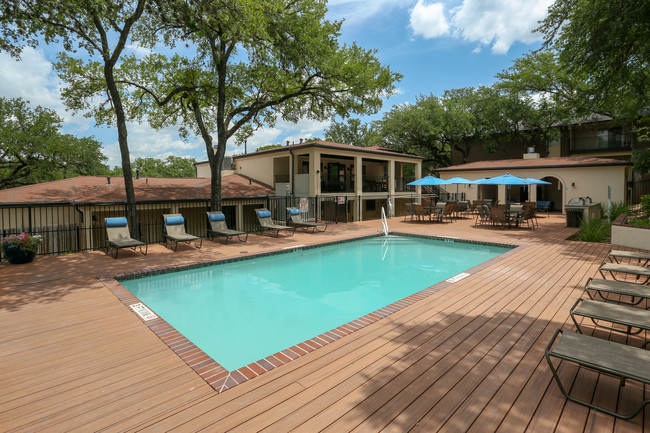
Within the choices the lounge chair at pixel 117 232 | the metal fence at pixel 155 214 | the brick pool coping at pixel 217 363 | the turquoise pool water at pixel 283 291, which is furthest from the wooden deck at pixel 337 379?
the metal fence at pixel 155 214

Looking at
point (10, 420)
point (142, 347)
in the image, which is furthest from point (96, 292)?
point (10, 420)

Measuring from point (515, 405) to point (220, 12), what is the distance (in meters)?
13.0

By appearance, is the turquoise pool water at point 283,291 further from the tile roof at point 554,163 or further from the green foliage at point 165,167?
the green foliage at point 165,167

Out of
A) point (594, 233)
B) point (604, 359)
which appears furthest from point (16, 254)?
point (594, 233)

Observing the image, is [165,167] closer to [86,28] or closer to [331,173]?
[331,173]

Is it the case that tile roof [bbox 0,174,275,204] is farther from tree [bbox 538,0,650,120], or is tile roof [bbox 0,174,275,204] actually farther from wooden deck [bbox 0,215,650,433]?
tree [bbox 538,0,650,120]

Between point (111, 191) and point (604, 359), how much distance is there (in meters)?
18.4

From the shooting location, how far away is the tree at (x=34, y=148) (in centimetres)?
2321

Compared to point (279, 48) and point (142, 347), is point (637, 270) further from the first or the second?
point (279, 48)

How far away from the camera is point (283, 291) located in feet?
23.2

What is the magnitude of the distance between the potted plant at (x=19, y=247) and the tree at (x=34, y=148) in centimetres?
2024

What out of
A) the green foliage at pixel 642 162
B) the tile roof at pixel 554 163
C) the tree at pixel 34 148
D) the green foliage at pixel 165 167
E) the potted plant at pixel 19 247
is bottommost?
the potted plant at pixel 19 247

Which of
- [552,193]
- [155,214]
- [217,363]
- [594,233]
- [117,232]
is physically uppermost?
[552,193]

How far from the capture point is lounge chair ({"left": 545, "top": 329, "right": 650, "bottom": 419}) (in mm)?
2373
